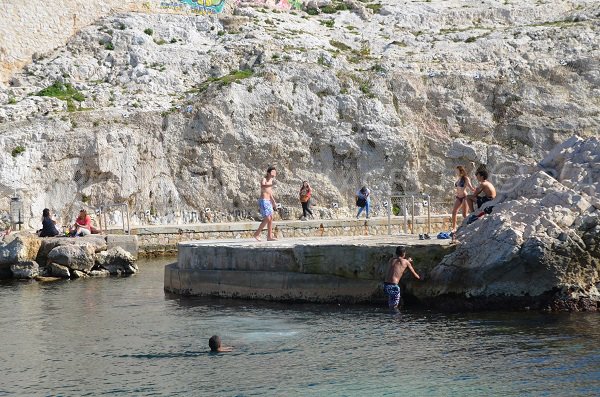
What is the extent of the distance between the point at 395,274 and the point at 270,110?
20.0 m

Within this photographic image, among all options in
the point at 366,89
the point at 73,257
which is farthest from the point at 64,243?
the point at 366,89

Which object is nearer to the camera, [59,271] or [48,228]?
[59,271]

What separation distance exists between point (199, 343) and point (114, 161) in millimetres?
18957

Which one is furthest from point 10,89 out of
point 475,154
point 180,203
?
point 475,154

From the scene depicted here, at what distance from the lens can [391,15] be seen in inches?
1774

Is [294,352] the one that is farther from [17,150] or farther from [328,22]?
[328,22]

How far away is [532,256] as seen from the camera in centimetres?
1603

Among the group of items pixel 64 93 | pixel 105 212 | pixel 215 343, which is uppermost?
pixel 64 93

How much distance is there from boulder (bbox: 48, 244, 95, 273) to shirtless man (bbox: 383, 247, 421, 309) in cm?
1027

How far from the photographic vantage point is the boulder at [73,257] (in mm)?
24875

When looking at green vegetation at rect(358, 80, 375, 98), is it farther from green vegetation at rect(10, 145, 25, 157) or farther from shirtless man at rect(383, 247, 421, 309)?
shirtless man at rect(383, 247, 421, 309)

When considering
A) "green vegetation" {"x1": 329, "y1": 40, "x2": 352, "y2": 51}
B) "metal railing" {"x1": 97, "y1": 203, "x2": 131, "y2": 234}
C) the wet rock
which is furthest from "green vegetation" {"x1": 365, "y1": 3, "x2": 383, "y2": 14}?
the wet rock

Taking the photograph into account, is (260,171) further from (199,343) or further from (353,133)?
(199,343)

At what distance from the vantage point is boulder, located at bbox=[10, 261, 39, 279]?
970 inches
